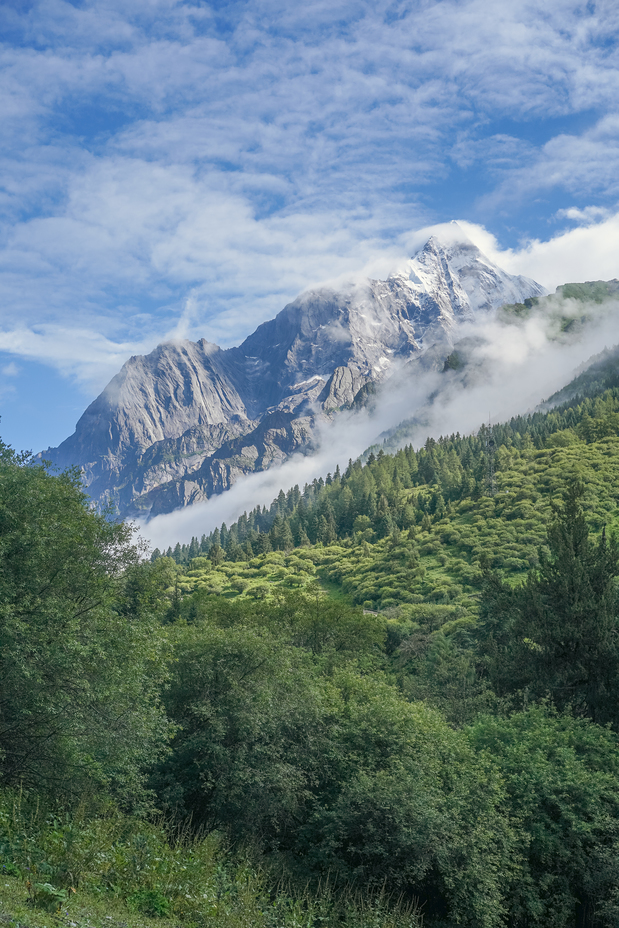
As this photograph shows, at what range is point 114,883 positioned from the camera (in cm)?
1362

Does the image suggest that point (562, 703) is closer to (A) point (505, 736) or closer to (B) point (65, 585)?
(A) point (505, 736)

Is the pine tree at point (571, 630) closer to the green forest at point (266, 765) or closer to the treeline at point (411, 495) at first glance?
the green forest at point (266, 765)

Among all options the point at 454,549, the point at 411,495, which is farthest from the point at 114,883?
the point at 411,495

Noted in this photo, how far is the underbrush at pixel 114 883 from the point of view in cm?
1150

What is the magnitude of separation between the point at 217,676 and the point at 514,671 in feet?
65.7

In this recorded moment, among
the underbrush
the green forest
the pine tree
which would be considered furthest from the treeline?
the underbrush

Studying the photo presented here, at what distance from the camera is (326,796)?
2889 centimetres

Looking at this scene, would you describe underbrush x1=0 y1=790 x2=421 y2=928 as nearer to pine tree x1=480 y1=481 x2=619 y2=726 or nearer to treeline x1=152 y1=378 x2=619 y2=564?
pine tree x1=480 y1=481 x2=619 y2=726

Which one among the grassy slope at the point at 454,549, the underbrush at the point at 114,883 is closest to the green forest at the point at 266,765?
the underbrush at the point at 114,883

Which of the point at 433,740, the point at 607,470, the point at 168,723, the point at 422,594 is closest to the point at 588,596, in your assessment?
the point at 433,740

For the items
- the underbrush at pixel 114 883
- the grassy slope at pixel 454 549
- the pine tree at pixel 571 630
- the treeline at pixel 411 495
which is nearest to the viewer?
the underbrush at pixel 114 883

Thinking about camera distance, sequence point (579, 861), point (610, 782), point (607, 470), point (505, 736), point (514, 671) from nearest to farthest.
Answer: point (579, 861)
point (610, 782)
point (505, 736)
point (514, 671)
point (607, 470)

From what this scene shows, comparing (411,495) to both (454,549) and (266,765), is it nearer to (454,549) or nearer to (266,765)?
(454,549)

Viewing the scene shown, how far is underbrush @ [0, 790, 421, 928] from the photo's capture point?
11.5m
